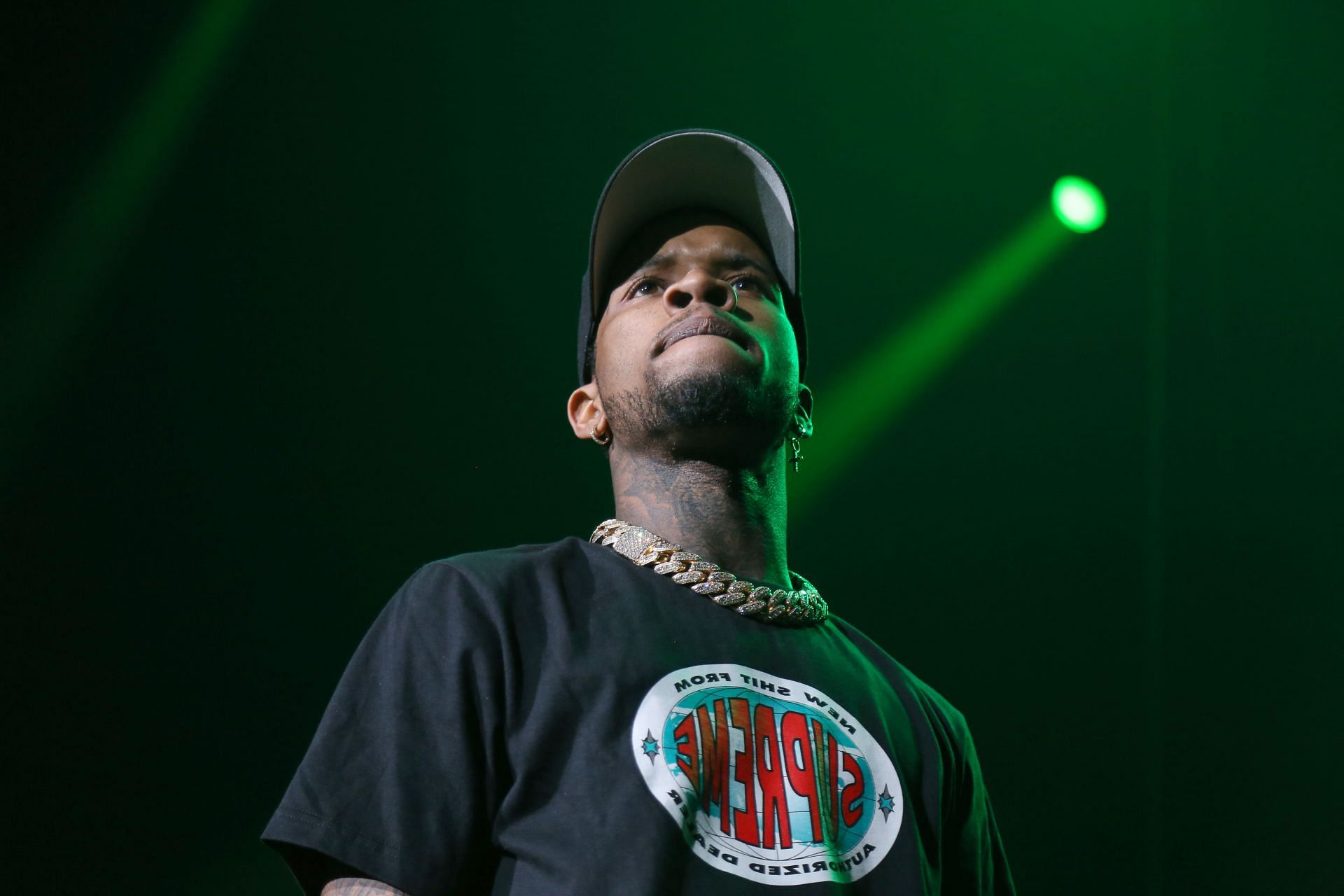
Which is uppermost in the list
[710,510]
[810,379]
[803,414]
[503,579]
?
[810,379]

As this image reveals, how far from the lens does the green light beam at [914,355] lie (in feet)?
10.2

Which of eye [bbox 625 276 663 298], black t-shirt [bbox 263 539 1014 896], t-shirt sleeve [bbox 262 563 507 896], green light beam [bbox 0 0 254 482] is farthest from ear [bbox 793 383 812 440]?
green light beam [bbox 0 0 254 482]

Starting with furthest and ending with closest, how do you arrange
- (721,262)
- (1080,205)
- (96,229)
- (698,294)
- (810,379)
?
1. (1080,205)
2. (810,379)
3. (96,229)
4. (721,262)
5. (698,294)

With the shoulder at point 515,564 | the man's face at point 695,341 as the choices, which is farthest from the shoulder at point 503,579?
the man's face at point 695,341

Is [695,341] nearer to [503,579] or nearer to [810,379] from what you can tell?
[503,579]

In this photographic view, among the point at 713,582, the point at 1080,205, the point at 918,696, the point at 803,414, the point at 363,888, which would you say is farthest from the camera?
the point at 1080,205

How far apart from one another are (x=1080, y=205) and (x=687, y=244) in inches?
75.0

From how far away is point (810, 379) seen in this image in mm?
3143

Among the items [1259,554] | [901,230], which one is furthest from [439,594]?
[1259,554]

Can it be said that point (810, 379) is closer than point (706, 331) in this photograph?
No

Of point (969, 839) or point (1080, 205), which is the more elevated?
point (1080, 205)

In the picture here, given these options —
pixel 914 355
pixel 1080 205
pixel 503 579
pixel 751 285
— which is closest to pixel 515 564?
pixel 503 579

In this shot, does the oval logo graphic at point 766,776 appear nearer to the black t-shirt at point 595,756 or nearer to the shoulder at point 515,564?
the black t-shirt at point 595,756

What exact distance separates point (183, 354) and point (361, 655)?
59.6 inches
